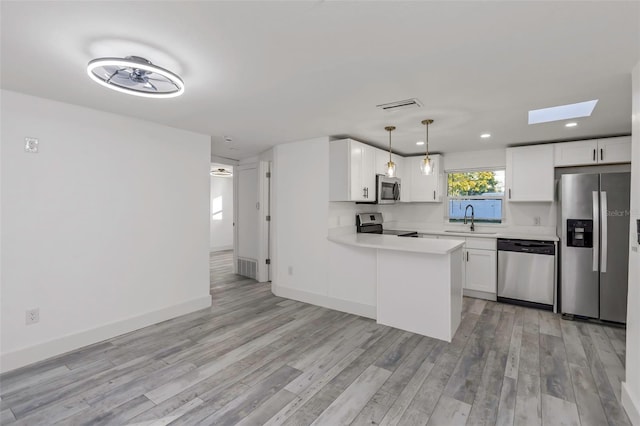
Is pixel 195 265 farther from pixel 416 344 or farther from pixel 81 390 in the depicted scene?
pixel 416 344

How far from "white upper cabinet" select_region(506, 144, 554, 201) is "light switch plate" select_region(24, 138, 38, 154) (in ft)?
18.2

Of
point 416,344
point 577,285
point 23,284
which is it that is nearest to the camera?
point 23,284

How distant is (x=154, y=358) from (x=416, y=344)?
7.93ft

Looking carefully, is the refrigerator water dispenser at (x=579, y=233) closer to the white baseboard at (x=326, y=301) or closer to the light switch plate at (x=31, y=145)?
the white baseboard at (x=326, y=301)

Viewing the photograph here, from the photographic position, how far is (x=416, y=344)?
2.94 meters

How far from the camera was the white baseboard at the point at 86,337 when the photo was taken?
2.51m

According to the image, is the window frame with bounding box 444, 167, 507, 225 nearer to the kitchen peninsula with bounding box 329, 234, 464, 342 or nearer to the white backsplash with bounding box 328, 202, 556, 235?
the white backsplash with bounding box 328, 202, 556, 235

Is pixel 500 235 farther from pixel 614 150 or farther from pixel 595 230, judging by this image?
pixel 614 150

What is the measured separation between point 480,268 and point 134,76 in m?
4.62

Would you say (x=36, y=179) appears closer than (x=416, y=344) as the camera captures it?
Yes

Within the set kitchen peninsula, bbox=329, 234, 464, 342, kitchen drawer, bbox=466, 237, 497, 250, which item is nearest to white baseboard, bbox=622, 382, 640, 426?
kitchen peninsula, bbox=329, 234, 464, 342

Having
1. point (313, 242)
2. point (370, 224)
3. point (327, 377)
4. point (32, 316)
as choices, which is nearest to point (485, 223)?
point (370, 224)

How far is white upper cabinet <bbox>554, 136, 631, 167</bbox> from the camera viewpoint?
12.3 ft

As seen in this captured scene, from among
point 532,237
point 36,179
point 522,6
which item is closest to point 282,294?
point 36,179
